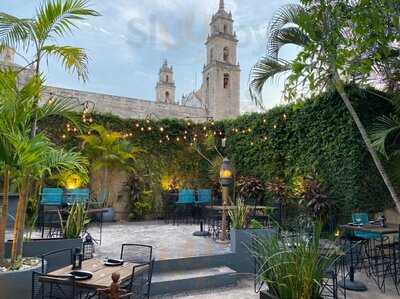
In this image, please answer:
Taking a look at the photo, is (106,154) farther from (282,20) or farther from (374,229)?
(374,229)

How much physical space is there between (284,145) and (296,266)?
6.09 meters

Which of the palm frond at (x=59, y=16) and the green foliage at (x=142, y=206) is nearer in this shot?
the palm frond at (x=59, y=16)

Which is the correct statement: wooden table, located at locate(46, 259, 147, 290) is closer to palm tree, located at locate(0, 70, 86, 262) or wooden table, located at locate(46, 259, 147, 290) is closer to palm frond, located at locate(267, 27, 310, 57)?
palm tree, located at locate(0, 70, 86, 262)

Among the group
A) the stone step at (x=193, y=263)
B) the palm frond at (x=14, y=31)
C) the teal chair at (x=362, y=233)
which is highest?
the palm frond at (x=14, y=31)

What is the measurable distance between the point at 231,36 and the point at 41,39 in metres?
22.8

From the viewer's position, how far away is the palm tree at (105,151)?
8852 millimetres

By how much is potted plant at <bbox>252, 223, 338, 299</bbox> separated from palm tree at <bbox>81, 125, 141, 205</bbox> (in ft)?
23.0

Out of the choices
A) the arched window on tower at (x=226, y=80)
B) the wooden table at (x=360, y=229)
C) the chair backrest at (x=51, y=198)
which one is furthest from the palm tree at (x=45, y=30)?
the arched window on tower at (x=226, y=80)

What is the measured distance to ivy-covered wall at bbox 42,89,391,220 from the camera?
6.37m

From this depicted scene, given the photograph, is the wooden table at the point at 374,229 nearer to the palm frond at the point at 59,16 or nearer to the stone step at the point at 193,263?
the stone step at the point at 193,263

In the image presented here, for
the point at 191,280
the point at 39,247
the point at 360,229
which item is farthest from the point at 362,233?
the point at 39,247

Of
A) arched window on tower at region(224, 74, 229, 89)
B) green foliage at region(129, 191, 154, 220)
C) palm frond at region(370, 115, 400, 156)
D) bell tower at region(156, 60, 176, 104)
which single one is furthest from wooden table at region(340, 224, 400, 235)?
bell tower at region(156, 60, 176, 104)

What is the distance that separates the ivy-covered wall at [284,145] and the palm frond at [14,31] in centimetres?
310

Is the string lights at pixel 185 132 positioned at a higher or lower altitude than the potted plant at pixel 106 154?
higher
